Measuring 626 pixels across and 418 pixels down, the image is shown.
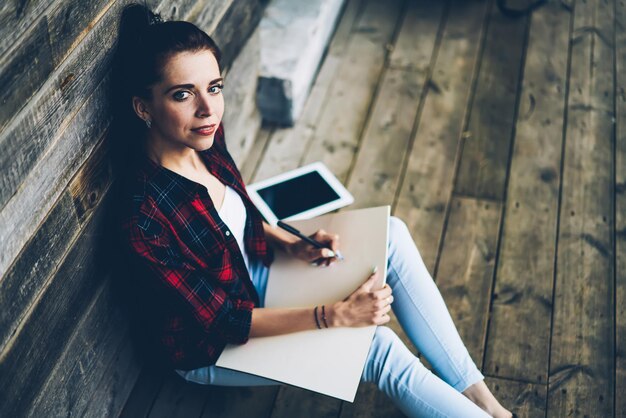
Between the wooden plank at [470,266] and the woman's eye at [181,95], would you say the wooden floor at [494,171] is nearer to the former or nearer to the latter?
the wooden plank at [470,266]

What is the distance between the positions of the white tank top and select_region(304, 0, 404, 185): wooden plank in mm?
827

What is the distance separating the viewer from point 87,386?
68.1 inches

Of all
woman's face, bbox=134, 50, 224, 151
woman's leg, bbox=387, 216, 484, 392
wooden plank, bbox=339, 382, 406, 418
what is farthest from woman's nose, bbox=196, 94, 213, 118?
wooden plank, bbox=339, 382, 406, 418

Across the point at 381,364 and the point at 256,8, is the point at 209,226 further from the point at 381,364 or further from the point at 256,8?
the point at 256,8

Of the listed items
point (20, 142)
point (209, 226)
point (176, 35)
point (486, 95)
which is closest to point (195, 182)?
point (209, 226)

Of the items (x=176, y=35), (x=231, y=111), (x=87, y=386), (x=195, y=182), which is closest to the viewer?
(x=176, y=35)

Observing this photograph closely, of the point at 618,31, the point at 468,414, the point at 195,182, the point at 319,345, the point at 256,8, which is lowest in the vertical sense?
the point at 618,31

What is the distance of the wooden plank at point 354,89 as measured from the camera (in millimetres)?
2707

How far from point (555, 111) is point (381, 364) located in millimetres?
1568

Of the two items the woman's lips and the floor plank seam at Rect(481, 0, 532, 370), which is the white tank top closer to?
the woman's lips

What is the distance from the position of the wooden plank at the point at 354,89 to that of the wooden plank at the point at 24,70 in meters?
1.42

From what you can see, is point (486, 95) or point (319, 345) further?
point (486, 95)

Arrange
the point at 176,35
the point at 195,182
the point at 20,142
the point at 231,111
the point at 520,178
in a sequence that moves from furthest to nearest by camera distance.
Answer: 1. the point at 520,178
2. the point at 231,111
3. the point at 195,182
4. the point at 176,35
5. the point at 20,142

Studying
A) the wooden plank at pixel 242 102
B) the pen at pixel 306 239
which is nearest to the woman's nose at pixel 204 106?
the pen at pixel 306 239
